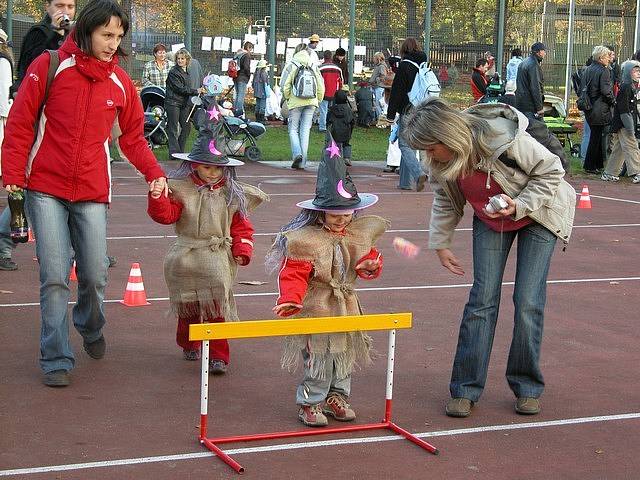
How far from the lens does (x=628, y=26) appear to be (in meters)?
34.1

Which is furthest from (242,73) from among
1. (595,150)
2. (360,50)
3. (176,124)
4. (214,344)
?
(214,344)

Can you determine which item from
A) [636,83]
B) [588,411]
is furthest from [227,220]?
[636,83]

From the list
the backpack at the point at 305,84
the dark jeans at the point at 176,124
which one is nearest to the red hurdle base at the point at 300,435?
the backpack at the point at 305,84

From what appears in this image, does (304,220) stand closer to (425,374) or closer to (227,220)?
(227,220)

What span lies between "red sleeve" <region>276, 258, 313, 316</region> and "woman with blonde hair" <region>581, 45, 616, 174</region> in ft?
50.0

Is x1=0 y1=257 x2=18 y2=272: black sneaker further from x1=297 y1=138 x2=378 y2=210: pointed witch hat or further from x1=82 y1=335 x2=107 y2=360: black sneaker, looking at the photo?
x1=297 y1=138 x2=378 y2=210: pointed witch hat

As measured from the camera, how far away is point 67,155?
6.77m

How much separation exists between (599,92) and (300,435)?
15678mm

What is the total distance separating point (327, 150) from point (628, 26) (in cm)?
2974

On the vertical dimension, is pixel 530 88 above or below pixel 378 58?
below

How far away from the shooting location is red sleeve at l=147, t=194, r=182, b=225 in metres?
6.88

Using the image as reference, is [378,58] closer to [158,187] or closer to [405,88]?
[405,88]

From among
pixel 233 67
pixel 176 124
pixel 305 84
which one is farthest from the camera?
pixel 233 67

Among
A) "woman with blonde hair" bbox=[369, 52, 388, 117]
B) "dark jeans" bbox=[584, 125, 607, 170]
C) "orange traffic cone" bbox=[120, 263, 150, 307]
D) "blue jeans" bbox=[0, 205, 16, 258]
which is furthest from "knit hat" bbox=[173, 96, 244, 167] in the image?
"woman with blonde hair" bbox=[369, 52, 388, 117]
